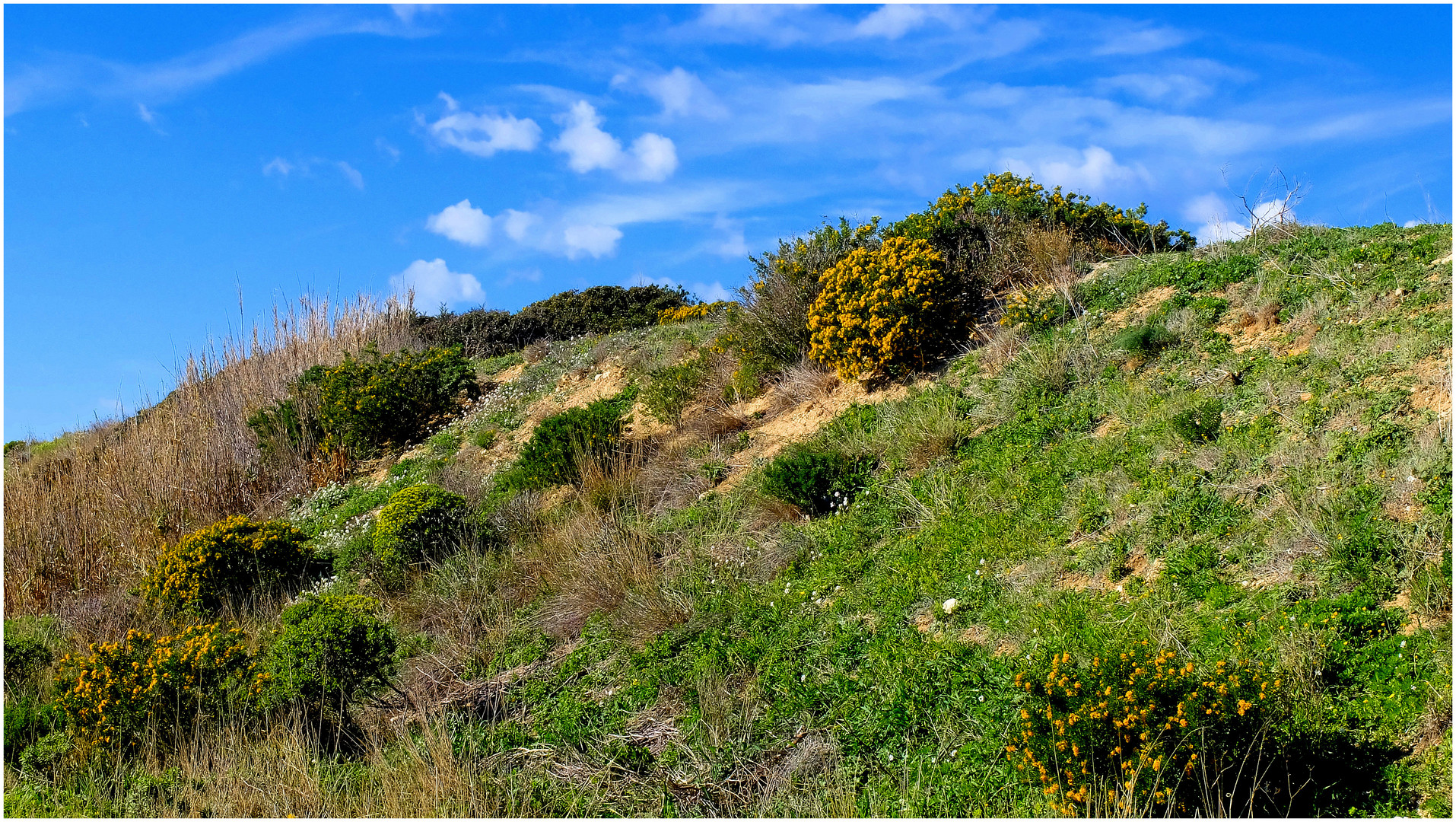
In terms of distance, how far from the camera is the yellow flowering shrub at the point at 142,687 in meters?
5.96

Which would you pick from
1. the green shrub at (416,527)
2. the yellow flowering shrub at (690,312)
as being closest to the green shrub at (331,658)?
the green shrub at (416,527)

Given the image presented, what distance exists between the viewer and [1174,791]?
12.8 feet

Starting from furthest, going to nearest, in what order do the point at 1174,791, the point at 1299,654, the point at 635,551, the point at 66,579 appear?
1. the point at 66,579
2. the point at 635,551
3. the point at 1299,654
4. the point at 1174,791

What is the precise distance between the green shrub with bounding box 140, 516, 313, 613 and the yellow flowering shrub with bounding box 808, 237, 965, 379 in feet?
21.0

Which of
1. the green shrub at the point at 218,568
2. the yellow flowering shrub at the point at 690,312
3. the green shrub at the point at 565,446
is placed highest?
the yellow flowering shrub at the point at 690,312

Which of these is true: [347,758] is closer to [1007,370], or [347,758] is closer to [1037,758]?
[1037,758]

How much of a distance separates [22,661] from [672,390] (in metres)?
7.39

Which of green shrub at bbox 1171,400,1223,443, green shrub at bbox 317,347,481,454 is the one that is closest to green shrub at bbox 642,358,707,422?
green shrub at bbox 317,347,481,454

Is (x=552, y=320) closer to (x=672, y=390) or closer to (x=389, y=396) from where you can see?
(x=389, y=396)

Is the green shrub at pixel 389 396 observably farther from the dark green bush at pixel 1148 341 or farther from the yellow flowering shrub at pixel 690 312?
the dark green bush at pixel 1148 341

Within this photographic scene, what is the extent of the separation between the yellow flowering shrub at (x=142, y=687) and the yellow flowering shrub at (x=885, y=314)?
278 inches

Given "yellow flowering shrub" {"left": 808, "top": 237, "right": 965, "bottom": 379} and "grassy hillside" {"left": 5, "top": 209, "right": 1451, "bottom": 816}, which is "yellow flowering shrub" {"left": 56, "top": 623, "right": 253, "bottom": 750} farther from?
"yellow flowering shrub" {"left": 808, "top": 237, "right": 965, "bottom": 379}

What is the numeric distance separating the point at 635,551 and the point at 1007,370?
4.19 metres

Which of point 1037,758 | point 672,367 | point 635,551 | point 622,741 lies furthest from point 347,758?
point 672,367
